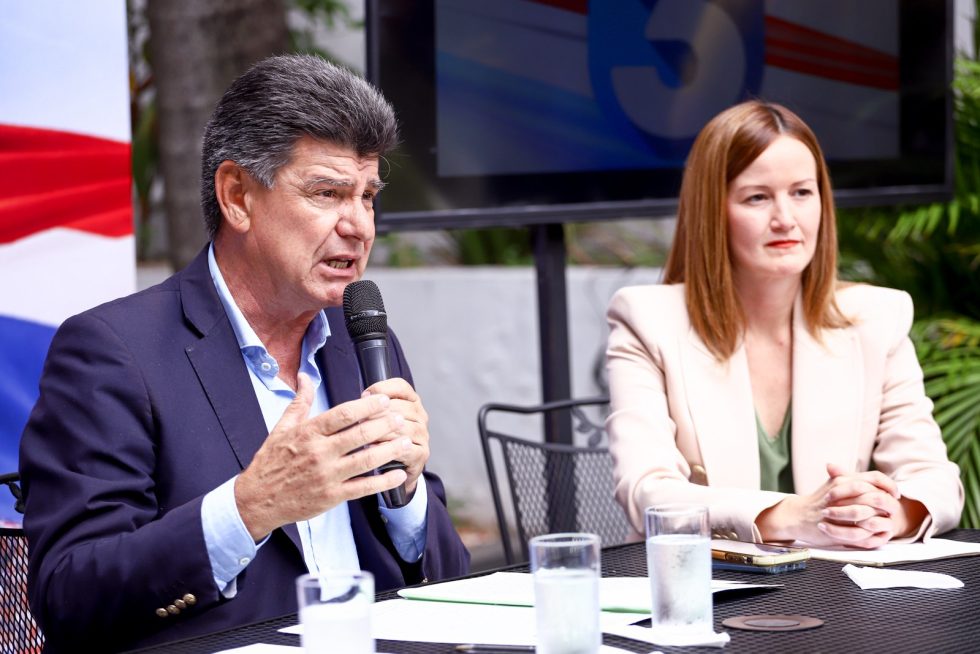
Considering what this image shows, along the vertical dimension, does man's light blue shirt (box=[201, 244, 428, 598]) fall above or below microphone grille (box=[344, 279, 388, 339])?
below

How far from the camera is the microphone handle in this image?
1.79 m

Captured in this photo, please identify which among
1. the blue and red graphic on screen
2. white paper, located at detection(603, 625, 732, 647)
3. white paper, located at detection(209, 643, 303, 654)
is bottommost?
white paper, located at detection(209, 643, 303, 654)

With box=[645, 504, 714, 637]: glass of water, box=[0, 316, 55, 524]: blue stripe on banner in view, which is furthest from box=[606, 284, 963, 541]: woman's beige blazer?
box=[0, 316, 55, 524]: blue stripe on banner

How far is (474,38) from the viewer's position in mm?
3107

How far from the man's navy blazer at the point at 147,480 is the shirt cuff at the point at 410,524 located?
16 millimetres

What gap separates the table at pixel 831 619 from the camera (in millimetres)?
1440

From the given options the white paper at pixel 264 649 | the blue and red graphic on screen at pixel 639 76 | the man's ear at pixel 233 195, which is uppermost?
the blue and red graphic on screen at pixel 639 76

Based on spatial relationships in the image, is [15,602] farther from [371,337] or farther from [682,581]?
[682,581]

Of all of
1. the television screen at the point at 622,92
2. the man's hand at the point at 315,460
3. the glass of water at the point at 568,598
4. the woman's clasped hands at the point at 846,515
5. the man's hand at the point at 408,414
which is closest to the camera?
the glass of water at the point at 568,598

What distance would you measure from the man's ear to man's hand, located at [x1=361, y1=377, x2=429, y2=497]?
453 millimetres

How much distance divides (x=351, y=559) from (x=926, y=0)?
2.92m

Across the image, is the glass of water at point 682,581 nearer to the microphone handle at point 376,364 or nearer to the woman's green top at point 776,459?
the microphone handle at point 376,364

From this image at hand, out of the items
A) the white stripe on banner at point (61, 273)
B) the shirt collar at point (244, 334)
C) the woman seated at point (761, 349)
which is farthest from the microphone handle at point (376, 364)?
the white stripe on banner at point (61, 273)

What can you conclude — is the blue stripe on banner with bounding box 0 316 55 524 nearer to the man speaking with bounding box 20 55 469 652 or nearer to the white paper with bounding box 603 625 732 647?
the man speaking with bounding box 20 55 469 652
